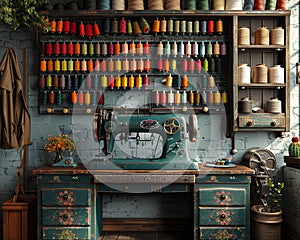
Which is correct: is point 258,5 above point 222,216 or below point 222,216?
above

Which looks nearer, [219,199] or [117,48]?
[219,199]

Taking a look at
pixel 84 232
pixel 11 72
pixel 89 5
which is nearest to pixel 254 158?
pixel 84 232

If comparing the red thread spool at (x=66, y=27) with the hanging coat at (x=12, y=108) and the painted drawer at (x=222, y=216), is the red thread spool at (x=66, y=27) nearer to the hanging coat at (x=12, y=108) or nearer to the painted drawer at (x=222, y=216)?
the hanging coat at (x=12, y=108)

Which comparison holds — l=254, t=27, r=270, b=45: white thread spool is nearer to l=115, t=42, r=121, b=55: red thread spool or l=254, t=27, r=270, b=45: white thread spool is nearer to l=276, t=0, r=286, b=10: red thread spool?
l=276, t=0, r=286, b=10: red thread spool

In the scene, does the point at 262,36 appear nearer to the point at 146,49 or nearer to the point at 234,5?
the point at 234,5

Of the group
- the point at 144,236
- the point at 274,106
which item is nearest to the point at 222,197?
the point at 144,236

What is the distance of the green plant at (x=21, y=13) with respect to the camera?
4188 mm

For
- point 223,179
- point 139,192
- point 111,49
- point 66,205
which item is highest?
point 111,49

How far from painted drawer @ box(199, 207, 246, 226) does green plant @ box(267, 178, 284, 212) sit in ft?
1.23

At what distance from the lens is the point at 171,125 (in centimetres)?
420

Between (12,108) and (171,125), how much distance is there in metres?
1.74

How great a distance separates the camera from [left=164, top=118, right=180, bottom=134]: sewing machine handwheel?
420 centimetres

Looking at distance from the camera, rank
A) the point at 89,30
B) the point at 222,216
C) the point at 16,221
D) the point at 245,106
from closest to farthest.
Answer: the point at 222,216 → the point at 16,221 → the point at 245,106 → the point at 89,30

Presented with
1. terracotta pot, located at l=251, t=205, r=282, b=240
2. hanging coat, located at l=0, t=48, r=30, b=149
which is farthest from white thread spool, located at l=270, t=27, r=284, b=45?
hanging coat, located at l=0, t=48, r=30, b=149
